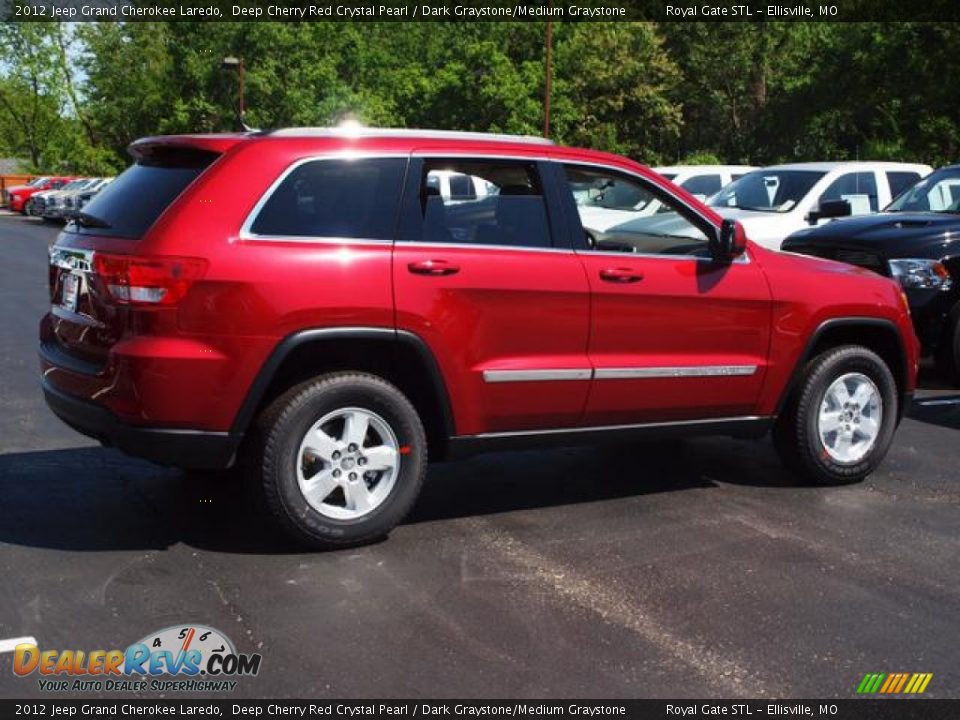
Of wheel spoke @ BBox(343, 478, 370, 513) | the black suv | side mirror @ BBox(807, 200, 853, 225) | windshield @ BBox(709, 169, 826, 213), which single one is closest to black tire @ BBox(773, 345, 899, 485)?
wheel spoke @ BBox(343, 478, 370, 513)

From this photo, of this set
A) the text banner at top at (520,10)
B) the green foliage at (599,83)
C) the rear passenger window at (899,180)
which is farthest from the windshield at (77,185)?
the rear passenger window at (899,180)

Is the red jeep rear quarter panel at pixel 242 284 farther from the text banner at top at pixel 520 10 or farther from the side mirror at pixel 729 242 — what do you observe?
the text banner at top at pixel 520 10

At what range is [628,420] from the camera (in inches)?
228

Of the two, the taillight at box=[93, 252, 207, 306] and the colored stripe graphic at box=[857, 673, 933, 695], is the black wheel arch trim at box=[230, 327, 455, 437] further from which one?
the colored stripe graphic at box=[857, 673, 933, 695]

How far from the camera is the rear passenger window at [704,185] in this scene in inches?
718

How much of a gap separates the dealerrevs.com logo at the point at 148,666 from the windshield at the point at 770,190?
35.2 feet

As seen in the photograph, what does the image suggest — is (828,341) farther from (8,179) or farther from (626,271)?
(8,179)

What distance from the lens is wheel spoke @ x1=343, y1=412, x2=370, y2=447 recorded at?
507cm

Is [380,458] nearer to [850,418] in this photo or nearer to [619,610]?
[619,610]

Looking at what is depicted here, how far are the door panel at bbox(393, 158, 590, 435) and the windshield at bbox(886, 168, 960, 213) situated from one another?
6.18 meters

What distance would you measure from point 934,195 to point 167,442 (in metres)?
8.31

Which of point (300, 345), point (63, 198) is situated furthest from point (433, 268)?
point (63, 198)

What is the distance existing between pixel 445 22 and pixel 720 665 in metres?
49.3

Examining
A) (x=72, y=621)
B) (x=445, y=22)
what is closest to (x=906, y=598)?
(x=72, y=621)
